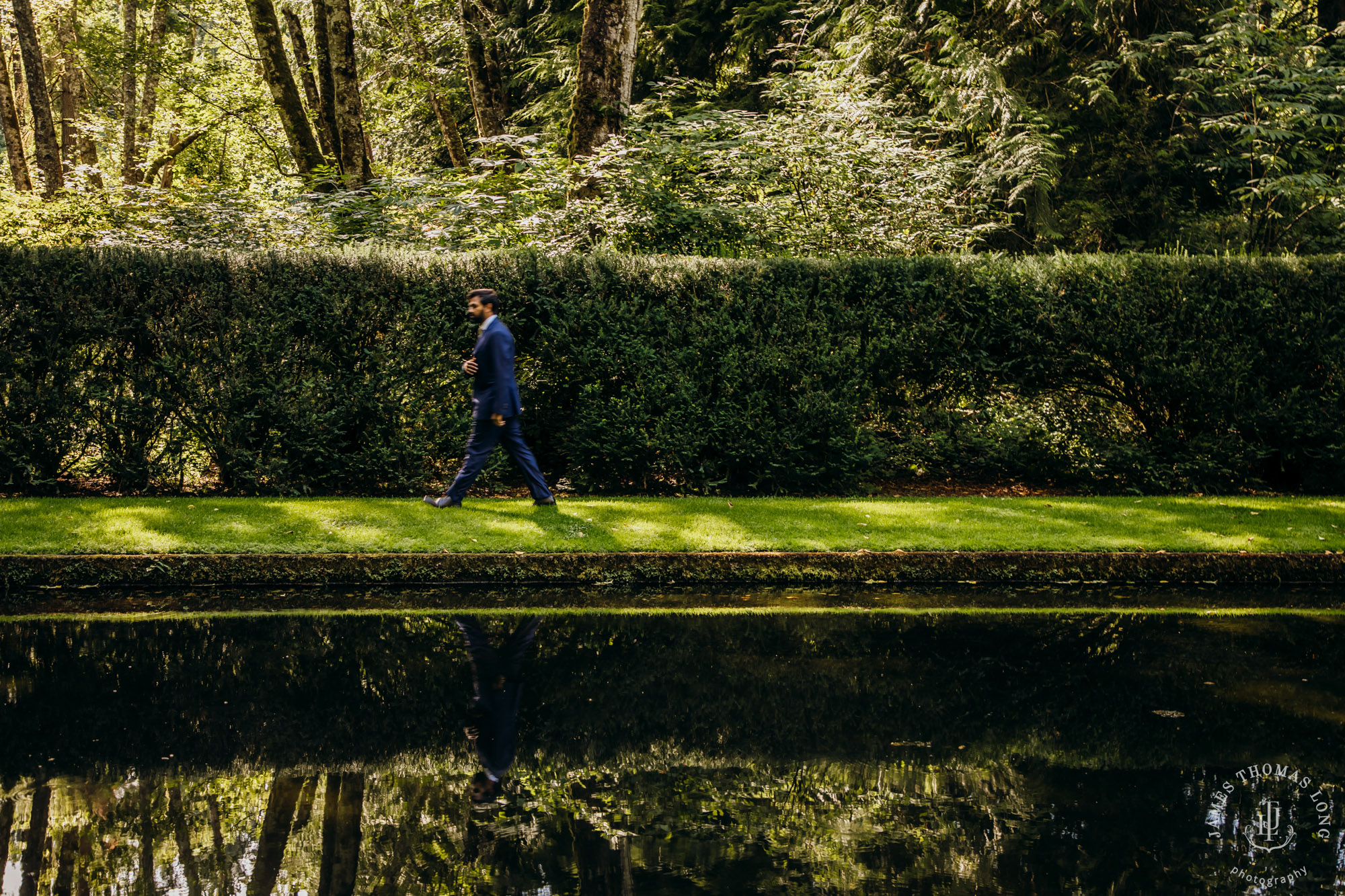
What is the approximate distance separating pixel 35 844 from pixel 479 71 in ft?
70.6

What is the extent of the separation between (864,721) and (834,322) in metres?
7.35

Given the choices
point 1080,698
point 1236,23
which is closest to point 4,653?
point 1080,698

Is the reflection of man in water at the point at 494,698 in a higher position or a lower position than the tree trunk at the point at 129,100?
lower

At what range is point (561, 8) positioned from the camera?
24.3 meters

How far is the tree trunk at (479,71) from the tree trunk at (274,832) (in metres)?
19.5

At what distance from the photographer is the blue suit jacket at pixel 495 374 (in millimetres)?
9211

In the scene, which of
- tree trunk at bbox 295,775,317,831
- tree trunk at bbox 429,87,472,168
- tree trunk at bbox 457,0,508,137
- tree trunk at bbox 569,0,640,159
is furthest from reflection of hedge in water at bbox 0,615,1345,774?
tree trunk at bbox 429,87,472,168

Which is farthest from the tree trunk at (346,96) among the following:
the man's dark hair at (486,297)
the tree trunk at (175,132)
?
the tree trunk at (175,132)

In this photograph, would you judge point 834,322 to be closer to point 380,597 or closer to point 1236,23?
point 380,597

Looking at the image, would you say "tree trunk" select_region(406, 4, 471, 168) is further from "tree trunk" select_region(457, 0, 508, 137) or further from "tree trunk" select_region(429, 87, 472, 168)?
"tree trunk" select_region(457, 0, 508, 137)

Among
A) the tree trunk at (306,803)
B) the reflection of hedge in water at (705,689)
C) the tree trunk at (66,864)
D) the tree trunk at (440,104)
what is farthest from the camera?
the tree trunk at (440,104)

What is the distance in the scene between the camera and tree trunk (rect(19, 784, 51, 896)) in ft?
11.1

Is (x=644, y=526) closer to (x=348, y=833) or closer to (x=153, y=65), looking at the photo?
(x=348, y=833)

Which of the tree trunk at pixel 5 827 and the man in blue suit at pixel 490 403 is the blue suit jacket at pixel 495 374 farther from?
the tree trunk at pixel 5 827
